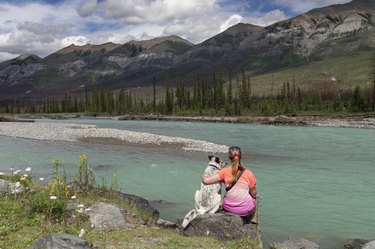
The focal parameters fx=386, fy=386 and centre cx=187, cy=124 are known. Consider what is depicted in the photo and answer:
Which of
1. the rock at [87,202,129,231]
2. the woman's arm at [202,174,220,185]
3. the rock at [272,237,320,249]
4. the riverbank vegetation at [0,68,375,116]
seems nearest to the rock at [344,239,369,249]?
the rock at [272,237,320,249]

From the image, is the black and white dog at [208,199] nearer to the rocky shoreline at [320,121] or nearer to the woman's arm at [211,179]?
the woman's arm at [211,179]

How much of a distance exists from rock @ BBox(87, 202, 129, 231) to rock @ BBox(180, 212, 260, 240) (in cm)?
203

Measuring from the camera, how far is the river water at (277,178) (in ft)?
50.0

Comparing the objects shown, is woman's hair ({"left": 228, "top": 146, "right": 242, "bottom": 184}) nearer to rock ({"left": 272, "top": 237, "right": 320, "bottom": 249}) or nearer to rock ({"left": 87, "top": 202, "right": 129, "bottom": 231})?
rock ({"left": 272, "top": 237, "right": 320, "bottom": 249})

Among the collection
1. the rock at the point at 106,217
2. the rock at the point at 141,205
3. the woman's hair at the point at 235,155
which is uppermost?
the woman's hair at the point at 235,155

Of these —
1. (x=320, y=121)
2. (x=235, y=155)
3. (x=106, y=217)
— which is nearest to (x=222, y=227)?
(x=235, y=155)

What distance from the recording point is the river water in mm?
15242

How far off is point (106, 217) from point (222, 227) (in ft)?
11.1

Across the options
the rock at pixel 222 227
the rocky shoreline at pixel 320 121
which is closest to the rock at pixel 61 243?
the rock at pixel 222 227

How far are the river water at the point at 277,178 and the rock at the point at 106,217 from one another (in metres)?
4.18

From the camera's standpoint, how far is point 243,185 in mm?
11414

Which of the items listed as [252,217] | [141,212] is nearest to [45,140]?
[141,212]

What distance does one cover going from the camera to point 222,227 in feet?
35.5

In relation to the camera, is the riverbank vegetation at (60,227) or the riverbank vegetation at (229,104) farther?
the riverbank vegetation at (229,104)
